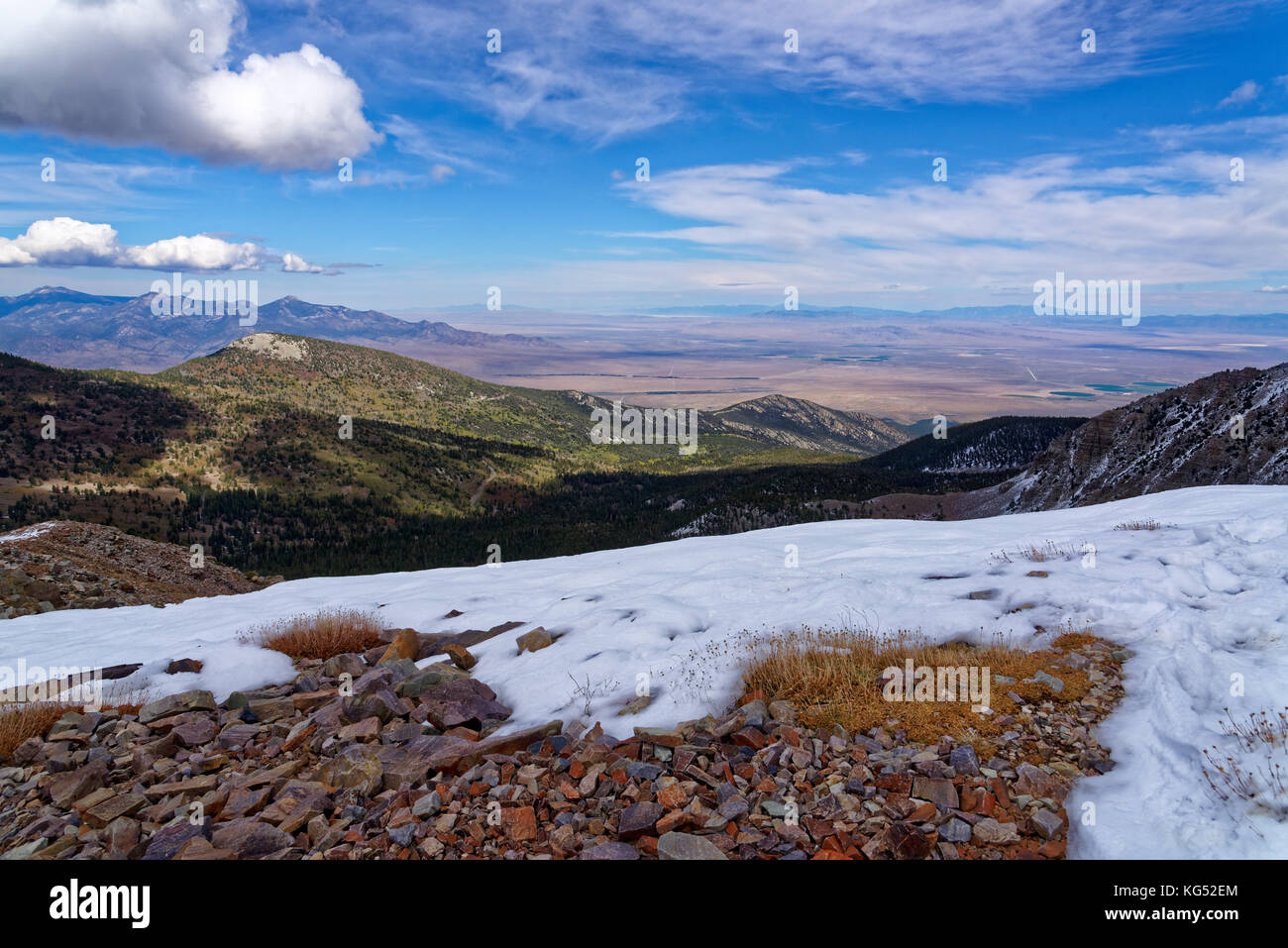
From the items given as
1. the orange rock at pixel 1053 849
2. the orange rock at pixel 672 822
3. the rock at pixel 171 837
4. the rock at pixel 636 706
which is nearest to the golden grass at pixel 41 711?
the rock at pixel 171 837

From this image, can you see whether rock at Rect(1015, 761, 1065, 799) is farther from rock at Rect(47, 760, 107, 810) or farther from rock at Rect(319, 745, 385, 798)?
rock at Rect(47, 760, 107, 810)

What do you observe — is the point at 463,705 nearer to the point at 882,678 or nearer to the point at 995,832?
the point at 882,678

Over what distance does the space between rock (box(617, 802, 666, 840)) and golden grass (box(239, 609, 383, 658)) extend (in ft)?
20.6

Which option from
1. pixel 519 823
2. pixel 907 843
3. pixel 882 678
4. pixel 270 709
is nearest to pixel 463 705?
pixel 270 709

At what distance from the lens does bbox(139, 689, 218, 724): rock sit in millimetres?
6895

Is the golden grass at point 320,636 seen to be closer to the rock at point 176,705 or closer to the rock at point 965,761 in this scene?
the rock at point 176,705

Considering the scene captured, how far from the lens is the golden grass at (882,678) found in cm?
543

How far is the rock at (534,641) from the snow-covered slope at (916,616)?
0.20 metres

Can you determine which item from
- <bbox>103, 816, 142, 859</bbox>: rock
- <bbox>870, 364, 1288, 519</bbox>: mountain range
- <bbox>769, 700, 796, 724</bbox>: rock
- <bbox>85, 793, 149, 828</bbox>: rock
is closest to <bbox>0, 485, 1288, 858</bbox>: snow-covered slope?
<bbox>769, 700, 796, 724</bbox>: rock

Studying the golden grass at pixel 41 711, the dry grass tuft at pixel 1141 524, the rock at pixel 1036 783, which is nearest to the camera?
the rock at pixel 1036 783

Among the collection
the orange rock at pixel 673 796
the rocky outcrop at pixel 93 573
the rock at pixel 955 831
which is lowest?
the rocky outcrop at pixel 93 573

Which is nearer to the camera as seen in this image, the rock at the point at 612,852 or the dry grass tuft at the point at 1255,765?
the dry grass tuft at the point at 1255,765

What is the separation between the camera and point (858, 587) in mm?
8953
